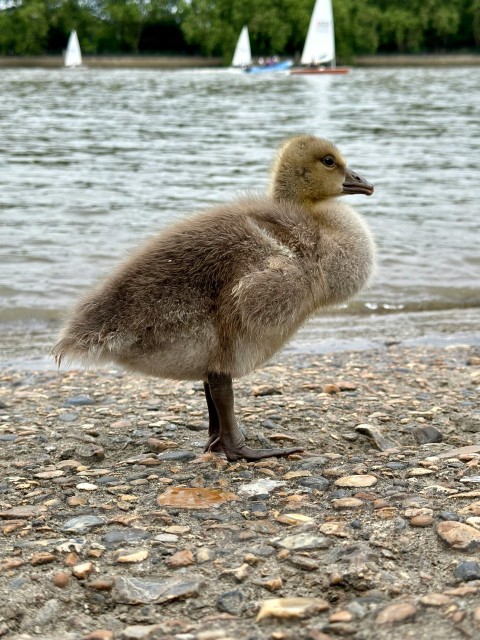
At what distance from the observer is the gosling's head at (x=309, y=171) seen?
193 inches

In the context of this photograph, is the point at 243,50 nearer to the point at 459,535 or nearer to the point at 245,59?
the point at 245,59

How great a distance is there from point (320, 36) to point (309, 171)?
79.4 metres

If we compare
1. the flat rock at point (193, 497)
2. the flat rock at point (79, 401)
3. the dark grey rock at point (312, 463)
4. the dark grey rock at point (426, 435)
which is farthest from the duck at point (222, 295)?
the flat rock at point (79, 401)

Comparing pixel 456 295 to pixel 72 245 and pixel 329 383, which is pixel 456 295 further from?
pixel 72 245

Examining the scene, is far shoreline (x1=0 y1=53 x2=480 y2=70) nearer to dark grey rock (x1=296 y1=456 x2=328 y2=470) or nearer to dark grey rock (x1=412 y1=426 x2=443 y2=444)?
dark grey rock (x1=412 y1=426 x2=443 y2=444)

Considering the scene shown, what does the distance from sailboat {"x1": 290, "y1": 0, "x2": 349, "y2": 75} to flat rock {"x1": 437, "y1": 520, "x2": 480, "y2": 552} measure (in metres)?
78.1

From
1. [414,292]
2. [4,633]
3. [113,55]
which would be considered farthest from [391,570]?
[113,55]

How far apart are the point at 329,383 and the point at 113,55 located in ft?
386

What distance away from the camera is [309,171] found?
4.91 metres

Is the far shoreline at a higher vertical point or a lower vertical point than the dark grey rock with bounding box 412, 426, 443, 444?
higher

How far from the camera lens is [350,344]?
8.23 metres

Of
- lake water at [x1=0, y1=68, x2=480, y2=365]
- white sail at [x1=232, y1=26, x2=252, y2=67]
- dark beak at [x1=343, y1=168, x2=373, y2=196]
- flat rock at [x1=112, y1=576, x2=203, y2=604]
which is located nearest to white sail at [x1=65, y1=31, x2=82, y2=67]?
white sail at [x1=232, y1=26, x2=252, y2=67]

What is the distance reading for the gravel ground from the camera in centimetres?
306


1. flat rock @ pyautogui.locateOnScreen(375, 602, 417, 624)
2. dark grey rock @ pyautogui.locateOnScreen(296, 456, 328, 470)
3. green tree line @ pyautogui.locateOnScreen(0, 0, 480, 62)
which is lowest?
dark grey rock @ pyautogui.locateOnScreen(296, 456, 328, 470)
